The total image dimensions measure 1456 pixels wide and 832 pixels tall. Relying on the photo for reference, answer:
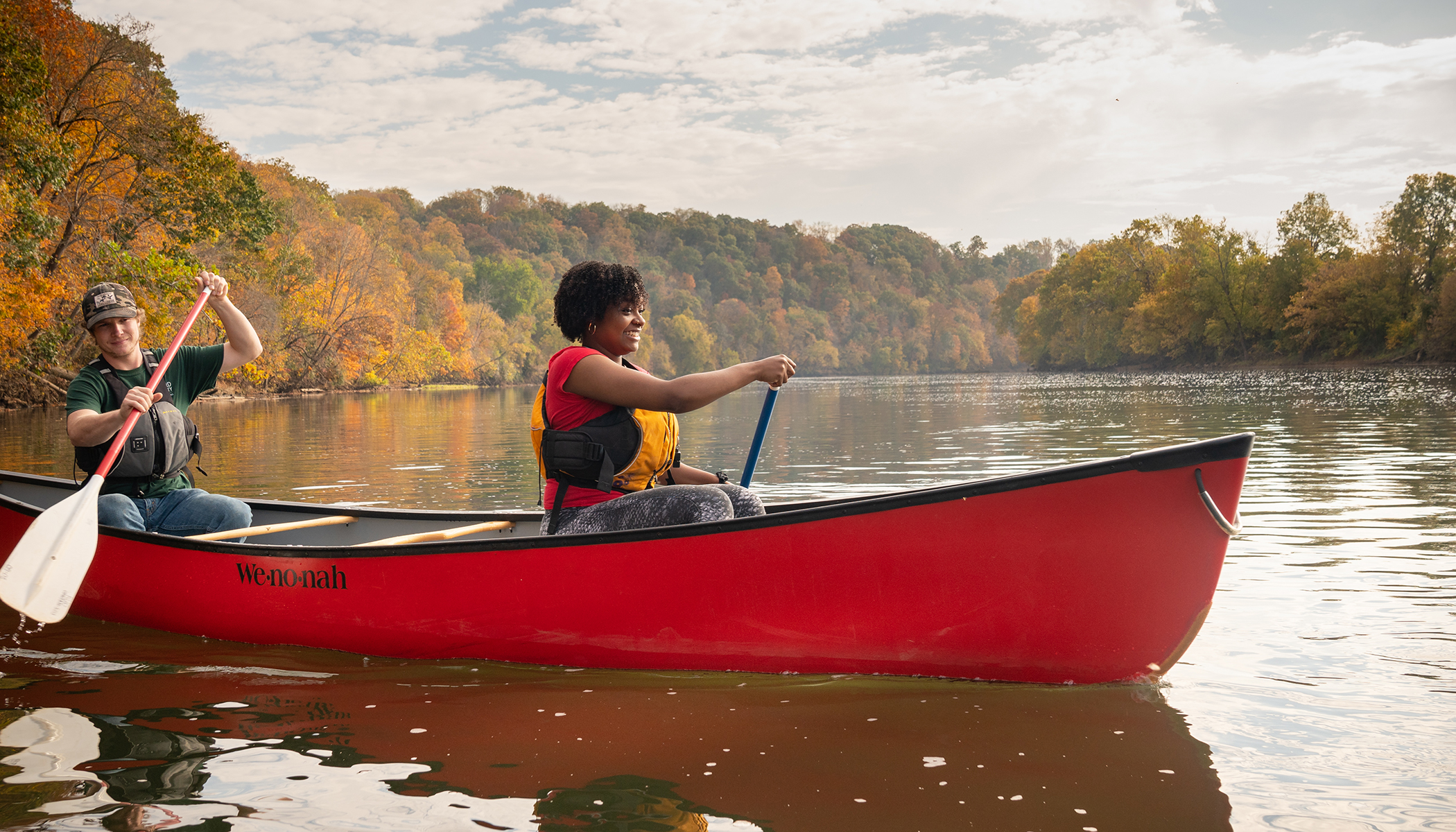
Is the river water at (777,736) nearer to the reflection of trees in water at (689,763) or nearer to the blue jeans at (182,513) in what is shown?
the reflection of trees in water at (689,763)

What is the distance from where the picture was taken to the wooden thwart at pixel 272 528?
14.5 ft

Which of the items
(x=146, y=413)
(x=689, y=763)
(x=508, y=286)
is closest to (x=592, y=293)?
(x=689, y=763)

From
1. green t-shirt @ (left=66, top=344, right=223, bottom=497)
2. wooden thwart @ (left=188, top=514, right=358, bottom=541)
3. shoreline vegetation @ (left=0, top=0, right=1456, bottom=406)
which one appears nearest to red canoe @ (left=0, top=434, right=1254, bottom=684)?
wooden thwart @ (left=188, top=514, right=358, bottom=541)

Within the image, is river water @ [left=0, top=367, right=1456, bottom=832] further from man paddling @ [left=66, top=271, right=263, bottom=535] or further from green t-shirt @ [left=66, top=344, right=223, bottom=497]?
green t-shirt @ [left=66, top=344, right=223, bottom=497]

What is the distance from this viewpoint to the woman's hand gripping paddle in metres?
3.84

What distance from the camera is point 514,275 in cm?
7831

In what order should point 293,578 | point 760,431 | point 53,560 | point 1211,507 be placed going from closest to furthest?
point 1211,507
point 53,560
point 293,578
point 760,431

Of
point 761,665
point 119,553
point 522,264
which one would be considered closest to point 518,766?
point 761,665

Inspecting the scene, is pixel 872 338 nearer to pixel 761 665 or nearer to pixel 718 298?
pixel 718 298

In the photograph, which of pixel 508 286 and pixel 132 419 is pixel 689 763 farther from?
pixel 508 286

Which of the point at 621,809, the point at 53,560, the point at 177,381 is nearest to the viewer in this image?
the point at 621,809

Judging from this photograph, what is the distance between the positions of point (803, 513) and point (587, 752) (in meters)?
1.02

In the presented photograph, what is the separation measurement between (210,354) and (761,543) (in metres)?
2.99

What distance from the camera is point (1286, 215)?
4900 centimetres
